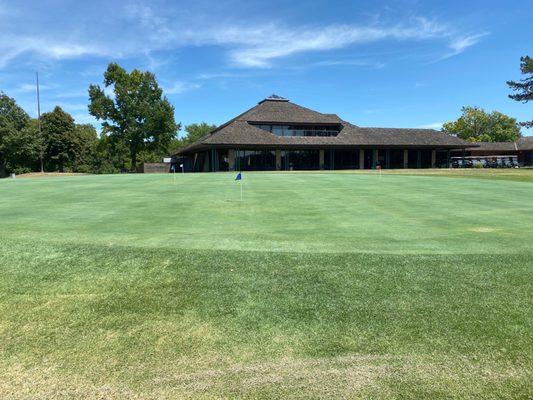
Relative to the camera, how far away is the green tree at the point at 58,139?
68.3 m

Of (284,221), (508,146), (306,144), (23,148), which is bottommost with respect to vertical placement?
(284,221)

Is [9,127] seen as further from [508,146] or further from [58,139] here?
[508,146]

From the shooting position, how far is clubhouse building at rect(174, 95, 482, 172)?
175ft

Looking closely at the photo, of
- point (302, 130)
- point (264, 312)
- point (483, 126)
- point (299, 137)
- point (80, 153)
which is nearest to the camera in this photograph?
point (264, 312)

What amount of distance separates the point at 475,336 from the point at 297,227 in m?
5.15

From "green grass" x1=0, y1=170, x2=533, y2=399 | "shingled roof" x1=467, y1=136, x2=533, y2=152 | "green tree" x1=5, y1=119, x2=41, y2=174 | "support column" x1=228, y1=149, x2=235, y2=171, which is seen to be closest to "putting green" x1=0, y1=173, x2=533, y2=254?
"green grass" x1=0, y1=170, x2=533, y2=399

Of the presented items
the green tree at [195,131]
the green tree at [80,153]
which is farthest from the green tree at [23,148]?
the green tree at [195,131]

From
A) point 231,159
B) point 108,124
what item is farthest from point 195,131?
point 231,159

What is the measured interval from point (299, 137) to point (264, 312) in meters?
53.5

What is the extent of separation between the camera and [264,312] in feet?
15.2

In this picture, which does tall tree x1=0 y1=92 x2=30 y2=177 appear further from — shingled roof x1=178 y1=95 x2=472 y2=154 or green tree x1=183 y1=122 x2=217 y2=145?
green tree x1=183 y1=122 x2=217 y2=145

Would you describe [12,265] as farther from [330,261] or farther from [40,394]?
[330,261]

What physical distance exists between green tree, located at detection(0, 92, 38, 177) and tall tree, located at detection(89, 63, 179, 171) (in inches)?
411

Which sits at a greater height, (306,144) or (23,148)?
(23,148)
